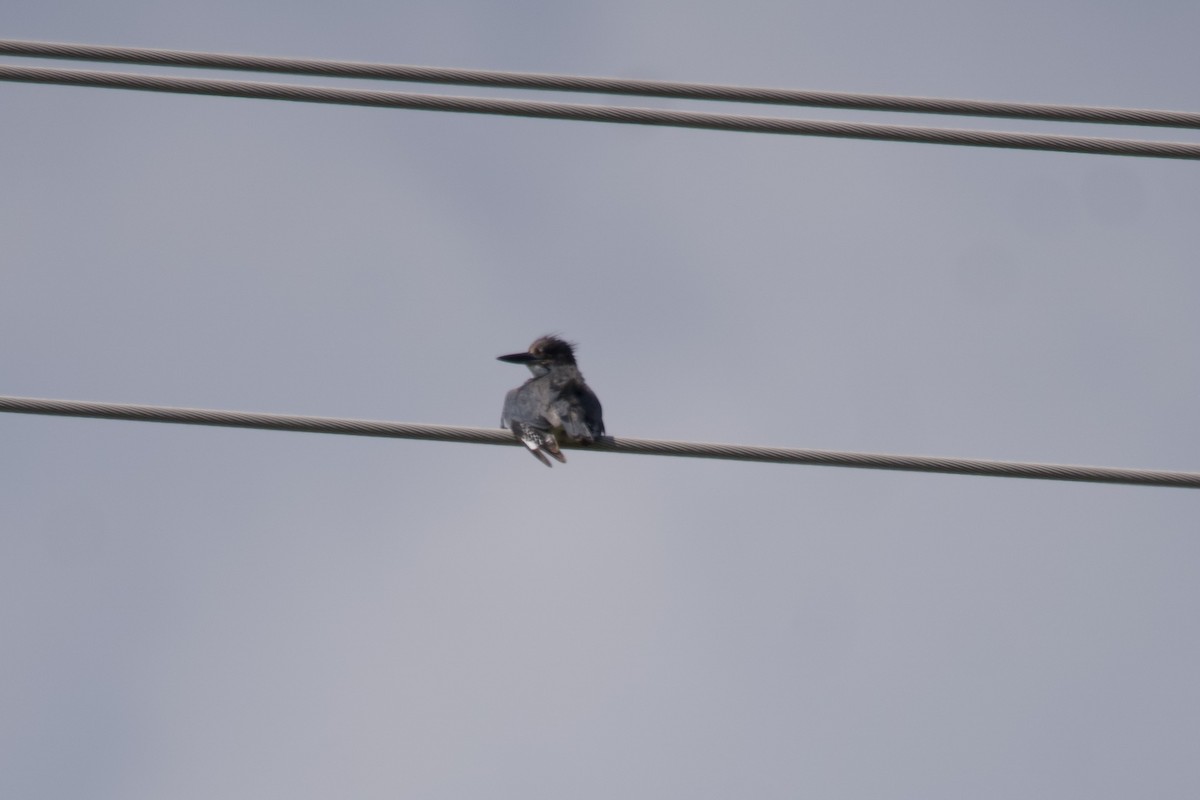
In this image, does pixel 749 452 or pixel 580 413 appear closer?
pixel 749 452

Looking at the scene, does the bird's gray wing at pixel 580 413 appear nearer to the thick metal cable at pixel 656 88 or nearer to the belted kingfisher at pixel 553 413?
the belted kingfisher at pixel 553 413

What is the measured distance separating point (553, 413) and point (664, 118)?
4.37 meters

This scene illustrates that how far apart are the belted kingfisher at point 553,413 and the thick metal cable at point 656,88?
3.32 metres

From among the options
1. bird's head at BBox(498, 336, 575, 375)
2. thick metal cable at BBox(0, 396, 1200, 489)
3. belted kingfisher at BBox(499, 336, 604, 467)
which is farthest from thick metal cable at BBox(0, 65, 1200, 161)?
bird's head at BBox(498, 336, 575, 375)

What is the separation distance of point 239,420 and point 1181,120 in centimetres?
463

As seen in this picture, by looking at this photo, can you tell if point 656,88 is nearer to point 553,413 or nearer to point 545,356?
point 553,413

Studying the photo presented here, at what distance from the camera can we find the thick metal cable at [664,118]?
834cm

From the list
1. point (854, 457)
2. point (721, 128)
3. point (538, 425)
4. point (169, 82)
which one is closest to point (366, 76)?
point (169, 82)

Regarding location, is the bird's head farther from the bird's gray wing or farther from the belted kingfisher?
the bird's gray wing

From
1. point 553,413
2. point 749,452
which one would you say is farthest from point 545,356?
point 749,452

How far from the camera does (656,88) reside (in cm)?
824

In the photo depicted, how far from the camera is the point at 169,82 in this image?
8.46 meters

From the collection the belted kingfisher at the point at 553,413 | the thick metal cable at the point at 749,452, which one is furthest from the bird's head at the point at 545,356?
the thick metal cable at the point at 749,452

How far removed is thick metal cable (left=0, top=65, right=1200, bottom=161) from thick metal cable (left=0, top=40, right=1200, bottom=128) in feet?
0.30
